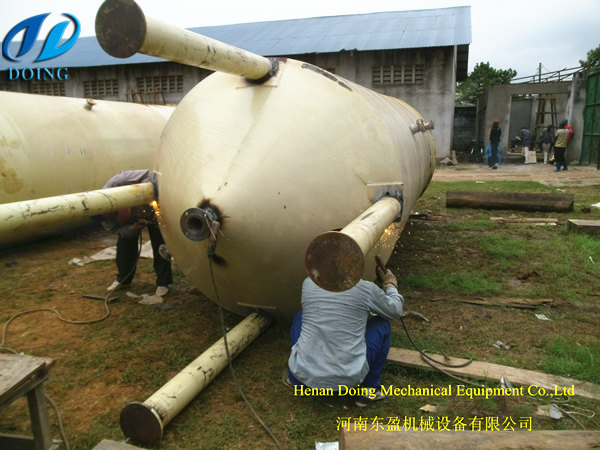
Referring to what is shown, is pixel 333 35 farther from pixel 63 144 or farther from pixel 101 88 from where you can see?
pixel 63 144

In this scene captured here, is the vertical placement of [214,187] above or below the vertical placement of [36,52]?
below

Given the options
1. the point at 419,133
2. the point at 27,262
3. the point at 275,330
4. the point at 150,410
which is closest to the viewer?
the point at 150,410

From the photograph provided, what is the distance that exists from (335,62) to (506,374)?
1494cm

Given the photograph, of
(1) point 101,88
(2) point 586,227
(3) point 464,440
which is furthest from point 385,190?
(1) point 101,88

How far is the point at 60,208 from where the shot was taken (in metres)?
2.59

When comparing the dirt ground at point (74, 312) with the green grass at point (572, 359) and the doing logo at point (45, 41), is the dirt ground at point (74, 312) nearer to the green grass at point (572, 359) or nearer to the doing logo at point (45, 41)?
the green grass at point (572, 359)

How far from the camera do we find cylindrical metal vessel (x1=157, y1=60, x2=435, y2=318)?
9.22 feet

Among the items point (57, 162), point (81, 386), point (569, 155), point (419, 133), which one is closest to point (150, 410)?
point (81, 386)

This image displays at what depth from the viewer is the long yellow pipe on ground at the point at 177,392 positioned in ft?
8.35

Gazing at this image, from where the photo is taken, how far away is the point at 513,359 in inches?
133

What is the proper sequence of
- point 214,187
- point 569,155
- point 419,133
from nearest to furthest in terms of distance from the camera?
point 214,187
point 419,133
point 569,155

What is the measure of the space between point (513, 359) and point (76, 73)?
19.7 meters

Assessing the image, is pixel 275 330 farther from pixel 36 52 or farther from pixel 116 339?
pixel 36 52

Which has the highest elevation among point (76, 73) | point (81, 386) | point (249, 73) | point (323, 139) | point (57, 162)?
point (76, 73)
